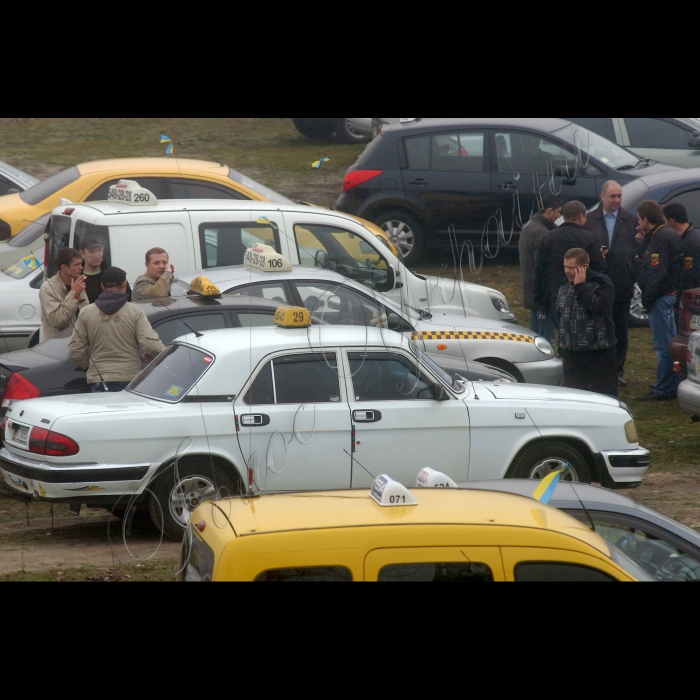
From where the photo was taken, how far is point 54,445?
6473mm

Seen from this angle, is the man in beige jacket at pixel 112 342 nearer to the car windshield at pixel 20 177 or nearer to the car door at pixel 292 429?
the car door at pixel 292 429

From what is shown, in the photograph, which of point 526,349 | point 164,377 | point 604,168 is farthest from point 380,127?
point 164,377

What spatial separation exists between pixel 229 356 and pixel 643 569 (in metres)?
3.24

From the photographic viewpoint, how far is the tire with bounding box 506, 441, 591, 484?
7.20 m

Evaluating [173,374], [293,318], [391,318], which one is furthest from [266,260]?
[173,374]

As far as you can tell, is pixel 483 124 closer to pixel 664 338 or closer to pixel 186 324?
pixel 664 338

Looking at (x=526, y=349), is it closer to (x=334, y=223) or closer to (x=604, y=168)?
(x=334, y=223)

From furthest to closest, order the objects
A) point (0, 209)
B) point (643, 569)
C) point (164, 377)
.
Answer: point (0, 209) < point (164, 377) < point (643, 569)

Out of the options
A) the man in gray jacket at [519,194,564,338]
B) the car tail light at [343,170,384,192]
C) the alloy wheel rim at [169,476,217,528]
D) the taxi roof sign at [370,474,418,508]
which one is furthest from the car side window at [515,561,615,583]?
the car tail light at [343,170,384,192]

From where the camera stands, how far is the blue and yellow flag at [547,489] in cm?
453

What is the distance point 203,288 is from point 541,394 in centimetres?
274

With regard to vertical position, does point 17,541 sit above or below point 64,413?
below

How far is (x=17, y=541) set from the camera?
23.1 ft

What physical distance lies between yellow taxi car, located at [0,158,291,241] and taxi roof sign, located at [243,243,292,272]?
9.95ft
